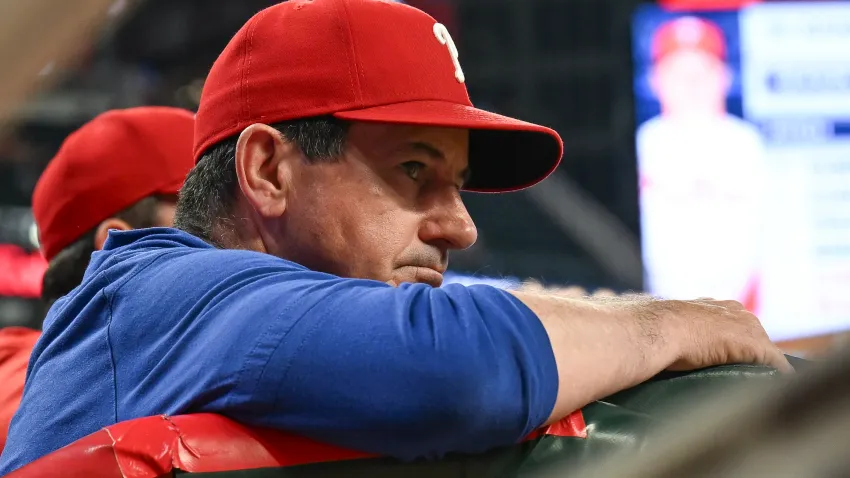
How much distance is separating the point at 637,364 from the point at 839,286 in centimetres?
637

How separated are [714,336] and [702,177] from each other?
601 cm

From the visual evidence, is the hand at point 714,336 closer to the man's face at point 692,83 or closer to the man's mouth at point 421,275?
the man's mouth at point 421,275

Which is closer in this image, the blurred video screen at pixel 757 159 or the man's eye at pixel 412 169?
the man's eye at pixel 412 169

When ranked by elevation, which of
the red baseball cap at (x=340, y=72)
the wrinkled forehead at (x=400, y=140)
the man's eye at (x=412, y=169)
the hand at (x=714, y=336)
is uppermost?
the red baseball cap at (x=340, y=72)

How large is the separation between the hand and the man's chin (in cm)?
35

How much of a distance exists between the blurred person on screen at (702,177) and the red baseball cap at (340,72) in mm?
5746

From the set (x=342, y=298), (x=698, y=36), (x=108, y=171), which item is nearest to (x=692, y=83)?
(x=698, y=36)

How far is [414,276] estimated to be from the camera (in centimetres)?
146

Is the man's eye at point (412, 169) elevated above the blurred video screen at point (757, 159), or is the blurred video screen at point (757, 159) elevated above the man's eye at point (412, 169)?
the man's eye at point (412, 169)

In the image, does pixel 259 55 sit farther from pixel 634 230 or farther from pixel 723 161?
pixel 634 230

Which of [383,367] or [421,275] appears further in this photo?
[421,275]

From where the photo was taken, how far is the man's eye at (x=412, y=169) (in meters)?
1.46

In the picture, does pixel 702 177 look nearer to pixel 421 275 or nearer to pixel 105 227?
pixel 105 227

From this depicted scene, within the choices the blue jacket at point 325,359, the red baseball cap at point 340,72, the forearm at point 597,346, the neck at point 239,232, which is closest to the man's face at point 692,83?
the red baseball cap at point 340,72
